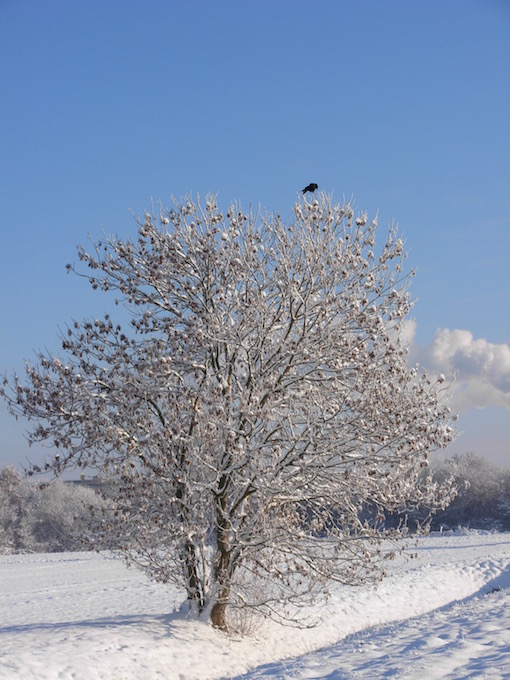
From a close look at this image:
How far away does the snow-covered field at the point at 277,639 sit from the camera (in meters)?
9.96

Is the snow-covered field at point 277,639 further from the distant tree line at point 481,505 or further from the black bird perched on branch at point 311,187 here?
the distant tree line at point 481,505

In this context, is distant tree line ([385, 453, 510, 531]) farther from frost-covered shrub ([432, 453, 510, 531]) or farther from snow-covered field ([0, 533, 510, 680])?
snow-covered field ([0, 533, 510, 680])

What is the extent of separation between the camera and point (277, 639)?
14.9 meters

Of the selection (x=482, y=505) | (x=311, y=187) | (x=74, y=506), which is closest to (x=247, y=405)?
(x=311, y=187)

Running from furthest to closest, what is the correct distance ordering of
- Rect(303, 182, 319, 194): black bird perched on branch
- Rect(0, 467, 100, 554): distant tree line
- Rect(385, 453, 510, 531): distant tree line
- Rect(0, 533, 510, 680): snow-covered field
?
1. Rect(0, 467, 100, 554): distant tree line
2. Rect(385, 453, 510, 531): distant tree line
3. Rect(303, 182, 319, 194): black bird perched on branch
4. Rect(0, 533, 510, 680): snow-covered field

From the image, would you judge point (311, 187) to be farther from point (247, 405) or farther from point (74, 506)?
point (74, 506)

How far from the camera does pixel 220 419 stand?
40.4 feet

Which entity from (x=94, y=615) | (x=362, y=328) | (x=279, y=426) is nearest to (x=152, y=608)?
(x=94, y=615)

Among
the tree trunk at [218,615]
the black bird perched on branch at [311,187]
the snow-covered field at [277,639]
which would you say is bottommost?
the snow-covered field at [277,639]

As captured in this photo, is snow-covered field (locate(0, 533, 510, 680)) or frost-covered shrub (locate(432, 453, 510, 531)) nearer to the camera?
snow-covered field (locate(0, 533, 510, 680))

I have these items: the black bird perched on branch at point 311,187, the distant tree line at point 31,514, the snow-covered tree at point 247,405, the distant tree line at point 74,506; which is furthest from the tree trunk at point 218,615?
the distant tree line at point 31,514

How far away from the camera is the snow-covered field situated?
996 cm

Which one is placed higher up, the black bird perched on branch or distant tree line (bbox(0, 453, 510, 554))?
the black bird perched on branch

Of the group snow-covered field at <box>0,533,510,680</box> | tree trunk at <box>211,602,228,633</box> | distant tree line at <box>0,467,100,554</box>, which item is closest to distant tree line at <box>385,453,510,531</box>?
distant tree line at <box>0,467,100,554</box>
